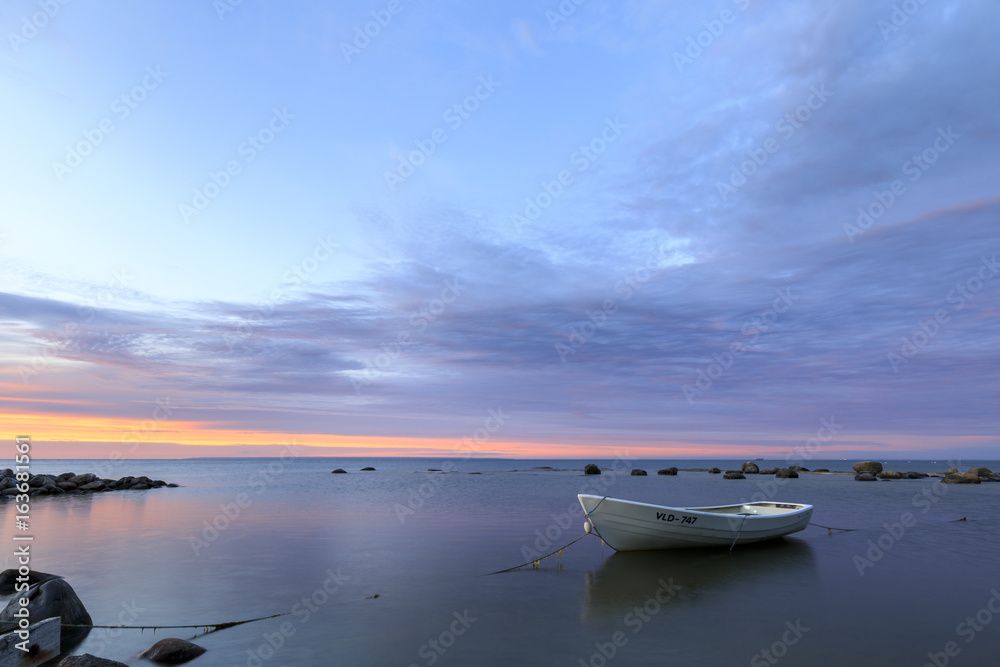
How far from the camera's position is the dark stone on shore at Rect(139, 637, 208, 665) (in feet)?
31.4

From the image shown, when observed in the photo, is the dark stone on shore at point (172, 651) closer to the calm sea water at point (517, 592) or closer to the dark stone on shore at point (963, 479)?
the calm sea water at point (517, 592)

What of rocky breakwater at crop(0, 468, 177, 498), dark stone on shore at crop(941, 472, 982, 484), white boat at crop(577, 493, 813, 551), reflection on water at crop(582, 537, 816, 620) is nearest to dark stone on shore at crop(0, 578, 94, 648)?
reflection on water at crop(582, 537, 816, 620)

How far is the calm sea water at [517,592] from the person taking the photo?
10.5 m

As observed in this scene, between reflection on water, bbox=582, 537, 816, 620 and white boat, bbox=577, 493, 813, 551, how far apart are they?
0.41 metres

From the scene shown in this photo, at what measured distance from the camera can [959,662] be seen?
9.95m

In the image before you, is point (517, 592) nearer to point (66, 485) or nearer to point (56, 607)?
point (56, 607)

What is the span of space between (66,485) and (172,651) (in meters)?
47.3

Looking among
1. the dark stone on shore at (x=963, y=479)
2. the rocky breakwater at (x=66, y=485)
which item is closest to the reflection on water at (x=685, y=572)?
the rocky breakwater at (x=66, y=485)

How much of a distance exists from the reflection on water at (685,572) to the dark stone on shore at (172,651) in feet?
26.1

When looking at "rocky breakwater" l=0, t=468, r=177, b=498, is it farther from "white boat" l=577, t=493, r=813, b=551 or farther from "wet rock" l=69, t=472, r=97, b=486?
"white boat" l=577, t=493, r=813, b=551

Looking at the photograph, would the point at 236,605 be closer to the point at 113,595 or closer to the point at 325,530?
the point at 113,595

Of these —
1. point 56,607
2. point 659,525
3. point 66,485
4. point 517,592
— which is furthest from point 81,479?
point 659,525

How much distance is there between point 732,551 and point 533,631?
1181cm

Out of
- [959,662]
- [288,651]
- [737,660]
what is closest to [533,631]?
[737,660]
